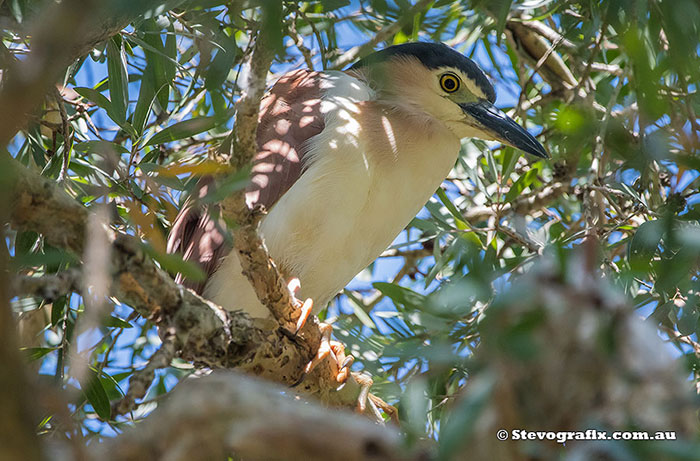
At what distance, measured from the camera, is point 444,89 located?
288cm

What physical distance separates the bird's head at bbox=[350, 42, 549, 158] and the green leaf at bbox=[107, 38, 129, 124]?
35.5 inches

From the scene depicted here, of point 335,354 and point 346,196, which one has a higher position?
point 346,196

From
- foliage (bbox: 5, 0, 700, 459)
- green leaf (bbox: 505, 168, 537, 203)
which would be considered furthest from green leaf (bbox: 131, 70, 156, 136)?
green leaf (bbox: 505, 168, 537, 203)

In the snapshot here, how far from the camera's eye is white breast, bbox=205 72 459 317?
2375 millimetres

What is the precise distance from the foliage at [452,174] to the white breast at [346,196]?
19 centimetres

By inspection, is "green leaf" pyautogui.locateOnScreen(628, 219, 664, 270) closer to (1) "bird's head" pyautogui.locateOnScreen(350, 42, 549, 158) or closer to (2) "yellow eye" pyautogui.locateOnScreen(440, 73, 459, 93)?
(1) "bird's head" pyautogui.locateOnScreen(350, 42, 549, 158)

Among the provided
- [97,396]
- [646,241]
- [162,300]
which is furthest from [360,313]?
[162,300]

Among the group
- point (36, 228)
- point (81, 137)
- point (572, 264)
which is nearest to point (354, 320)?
point (81, 137)

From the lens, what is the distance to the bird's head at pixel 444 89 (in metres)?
2.76

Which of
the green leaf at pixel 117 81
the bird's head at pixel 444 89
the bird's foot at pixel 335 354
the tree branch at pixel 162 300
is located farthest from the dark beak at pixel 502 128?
the green leaf at pixel 117 81

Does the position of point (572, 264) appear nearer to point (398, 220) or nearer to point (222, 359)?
point (222, 359)

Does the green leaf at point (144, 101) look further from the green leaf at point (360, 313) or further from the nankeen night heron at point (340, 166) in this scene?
the green leaf at point (360, 313)

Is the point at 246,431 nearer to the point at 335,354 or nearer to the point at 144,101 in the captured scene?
the point at 335,354

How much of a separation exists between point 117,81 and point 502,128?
1.32 meters
